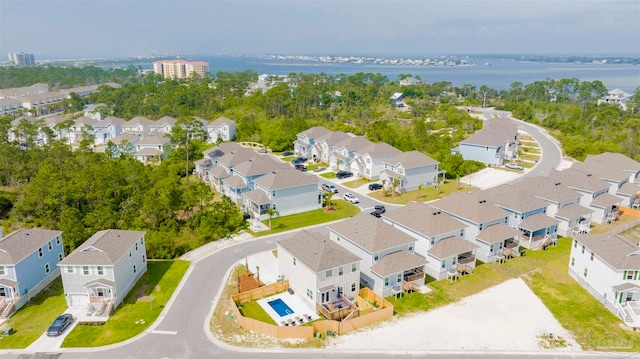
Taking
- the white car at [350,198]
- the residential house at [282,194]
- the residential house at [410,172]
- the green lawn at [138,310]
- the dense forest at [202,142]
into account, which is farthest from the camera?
the residential house at [410,172]

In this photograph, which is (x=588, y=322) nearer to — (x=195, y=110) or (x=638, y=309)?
(x=638, y=309)

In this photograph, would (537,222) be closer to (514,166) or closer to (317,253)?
(317,253)

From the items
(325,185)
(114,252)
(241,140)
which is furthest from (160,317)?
(241,140)

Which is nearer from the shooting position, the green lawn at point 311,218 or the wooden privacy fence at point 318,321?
the wooden privacy fence at point 318,321

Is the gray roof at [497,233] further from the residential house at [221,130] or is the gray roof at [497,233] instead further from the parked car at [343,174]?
the residential house at [221,130]

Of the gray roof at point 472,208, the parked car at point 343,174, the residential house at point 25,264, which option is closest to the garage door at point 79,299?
the residential house at point 25,264

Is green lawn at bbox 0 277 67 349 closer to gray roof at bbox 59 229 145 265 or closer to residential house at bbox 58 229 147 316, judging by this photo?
residential house at bbox 58 229 147 316

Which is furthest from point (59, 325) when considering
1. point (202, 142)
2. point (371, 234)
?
point (202, 142)
